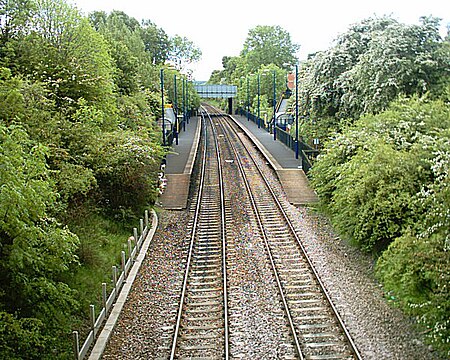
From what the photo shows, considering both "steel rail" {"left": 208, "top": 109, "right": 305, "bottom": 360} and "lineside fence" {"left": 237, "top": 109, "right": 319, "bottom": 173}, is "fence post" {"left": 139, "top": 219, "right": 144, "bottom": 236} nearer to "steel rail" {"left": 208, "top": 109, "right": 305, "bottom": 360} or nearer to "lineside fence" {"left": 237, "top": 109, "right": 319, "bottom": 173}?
"steel rail" {"left": 208, "top": 109, "right": 305, "bottom": 360}

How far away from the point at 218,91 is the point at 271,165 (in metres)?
73.5

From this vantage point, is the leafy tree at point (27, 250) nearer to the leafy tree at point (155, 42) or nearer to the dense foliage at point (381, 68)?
the dense foliage at point (381, 68)

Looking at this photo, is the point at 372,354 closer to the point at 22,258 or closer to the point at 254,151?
the point at 22,258

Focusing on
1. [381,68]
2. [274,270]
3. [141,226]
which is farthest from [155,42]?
[274,270]

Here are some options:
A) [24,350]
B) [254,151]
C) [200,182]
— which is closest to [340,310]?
[24,350]

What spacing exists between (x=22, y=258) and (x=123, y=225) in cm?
1154

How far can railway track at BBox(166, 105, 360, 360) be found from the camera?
1165 centimetres

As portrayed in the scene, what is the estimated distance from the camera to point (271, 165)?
3503cm

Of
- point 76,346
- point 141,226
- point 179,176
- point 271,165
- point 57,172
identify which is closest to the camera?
point 76,346

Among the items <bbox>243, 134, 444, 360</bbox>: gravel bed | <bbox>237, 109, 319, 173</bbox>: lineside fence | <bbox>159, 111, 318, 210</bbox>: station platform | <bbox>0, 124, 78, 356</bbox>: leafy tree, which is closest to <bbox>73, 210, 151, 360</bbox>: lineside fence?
<bbox>0, 124, 78, 356</bbox>: leafy tree

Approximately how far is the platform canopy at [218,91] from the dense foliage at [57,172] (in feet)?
215

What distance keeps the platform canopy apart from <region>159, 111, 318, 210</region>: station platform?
→ 185ft

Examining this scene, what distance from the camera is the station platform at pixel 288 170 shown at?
26769mm

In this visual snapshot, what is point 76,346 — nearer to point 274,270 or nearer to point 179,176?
point 274,270
